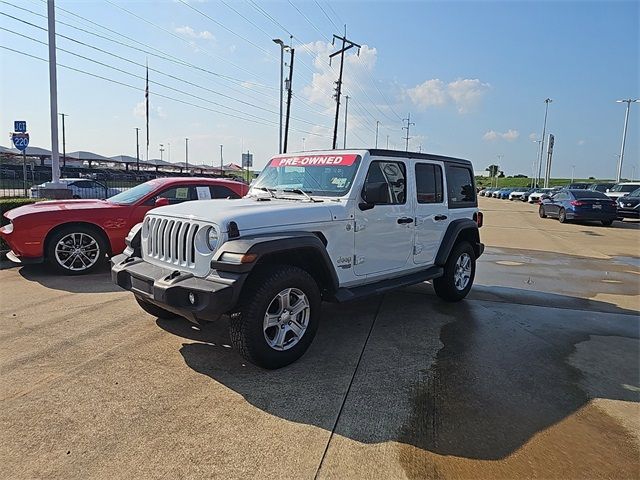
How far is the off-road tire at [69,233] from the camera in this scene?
675cm

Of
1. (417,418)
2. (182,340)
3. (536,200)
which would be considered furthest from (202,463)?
(536,200)

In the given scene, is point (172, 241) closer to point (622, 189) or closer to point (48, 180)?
point (622, 189)

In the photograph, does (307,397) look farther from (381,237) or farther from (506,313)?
(506,313)

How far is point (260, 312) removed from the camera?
11.6 feet

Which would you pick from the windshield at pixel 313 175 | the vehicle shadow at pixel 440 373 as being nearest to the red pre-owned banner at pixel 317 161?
the windshield at pixel 313 175

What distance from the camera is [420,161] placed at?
5578mm

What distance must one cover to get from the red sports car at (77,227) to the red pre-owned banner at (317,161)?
2.29 meters

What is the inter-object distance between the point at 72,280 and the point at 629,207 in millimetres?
23278

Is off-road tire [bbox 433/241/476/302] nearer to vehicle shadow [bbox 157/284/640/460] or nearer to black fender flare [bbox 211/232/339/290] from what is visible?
vehicle shadow [bbox 157/284/640/460]

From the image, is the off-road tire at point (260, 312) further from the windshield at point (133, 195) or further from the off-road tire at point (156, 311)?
the windshield at point (133, 195)

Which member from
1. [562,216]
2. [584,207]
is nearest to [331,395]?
[584,207]

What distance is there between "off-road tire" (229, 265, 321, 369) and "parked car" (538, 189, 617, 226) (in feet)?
62.1

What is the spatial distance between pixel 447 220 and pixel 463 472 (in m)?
3.90

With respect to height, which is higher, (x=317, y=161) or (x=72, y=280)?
(x=317, y=161)
